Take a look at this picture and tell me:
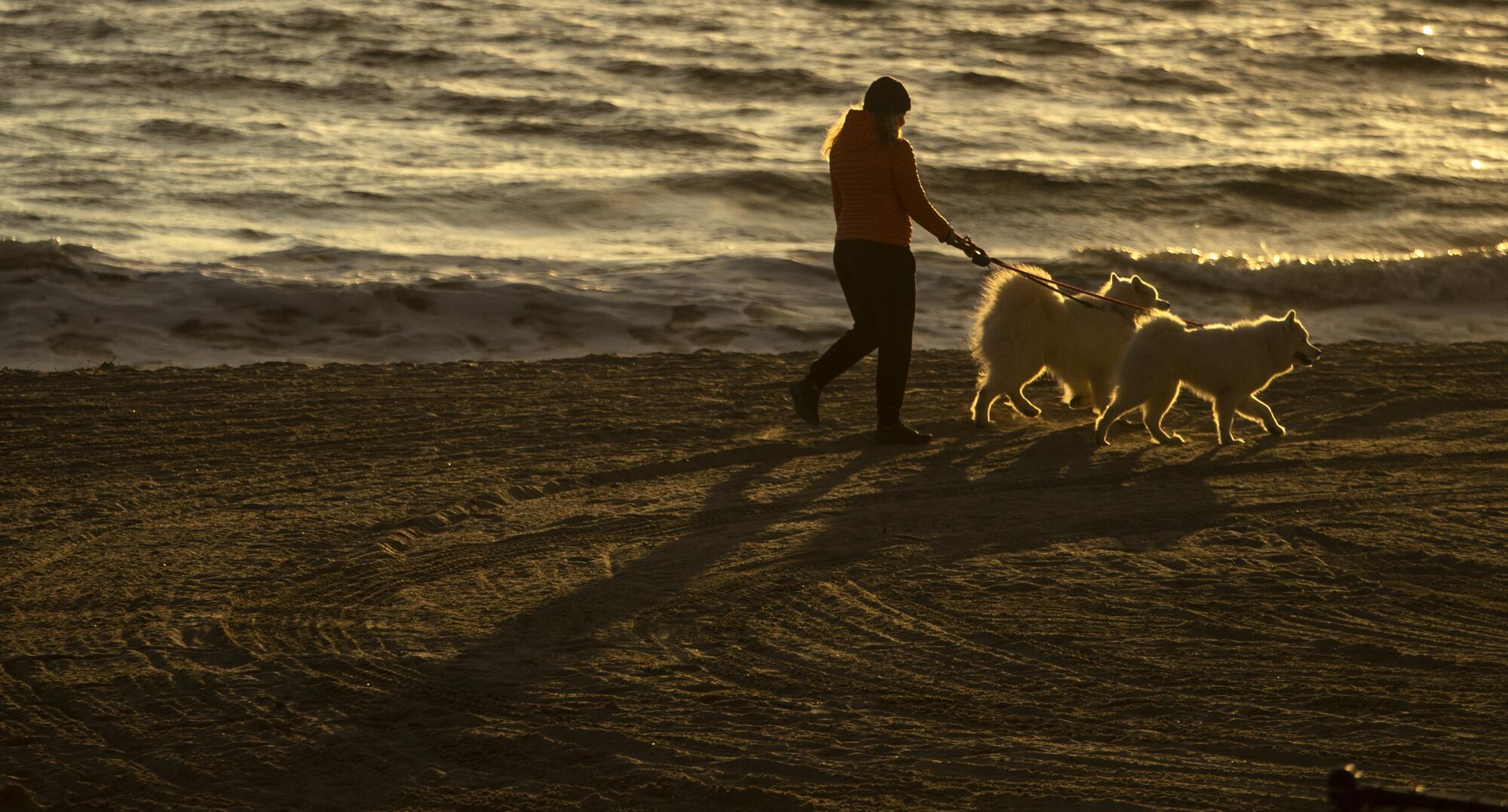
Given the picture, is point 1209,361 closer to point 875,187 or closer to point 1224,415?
point 1224,415

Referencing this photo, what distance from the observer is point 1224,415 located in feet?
29.8

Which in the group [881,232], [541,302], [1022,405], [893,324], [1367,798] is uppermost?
[1367,798]

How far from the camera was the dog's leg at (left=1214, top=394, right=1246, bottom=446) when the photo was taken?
906 cm

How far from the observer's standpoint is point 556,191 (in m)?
19.5

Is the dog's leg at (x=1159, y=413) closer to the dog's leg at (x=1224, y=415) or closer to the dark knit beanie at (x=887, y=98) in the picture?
the dog's leg at (x=1224, y=415)

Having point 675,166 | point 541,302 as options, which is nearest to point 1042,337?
point 541,302

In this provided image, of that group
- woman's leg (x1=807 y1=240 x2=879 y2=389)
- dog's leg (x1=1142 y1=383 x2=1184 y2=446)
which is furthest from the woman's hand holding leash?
dog's leg (x1=1142 y1=383 x2=1184 y2=446)

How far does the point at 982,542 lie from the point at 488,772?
3.01m

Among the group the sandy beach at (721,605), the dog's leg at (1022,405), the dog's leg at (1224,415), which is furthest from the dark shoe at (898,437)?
the dog's leg at (1224,415)

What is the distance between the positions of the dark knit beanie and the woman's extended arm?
20 cm

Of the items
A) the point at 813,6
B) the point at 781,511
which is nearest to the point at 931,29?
the point at 813,6

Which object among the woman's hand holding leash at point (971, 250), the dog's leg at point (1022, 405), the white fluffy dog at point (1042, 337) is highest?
the woman's hand holding leash at point (971, 250)

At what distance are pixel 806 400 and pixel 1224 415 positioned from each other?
8.01 ft

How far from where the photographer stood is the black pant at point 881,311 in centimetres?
861
